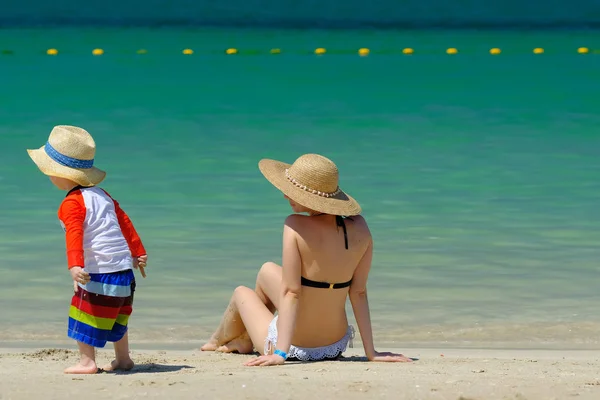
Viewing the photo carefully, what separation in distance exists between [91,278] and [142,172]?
784 cm

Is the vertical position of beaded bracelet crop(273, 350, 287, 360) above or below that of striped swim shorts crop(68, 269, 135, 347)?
below

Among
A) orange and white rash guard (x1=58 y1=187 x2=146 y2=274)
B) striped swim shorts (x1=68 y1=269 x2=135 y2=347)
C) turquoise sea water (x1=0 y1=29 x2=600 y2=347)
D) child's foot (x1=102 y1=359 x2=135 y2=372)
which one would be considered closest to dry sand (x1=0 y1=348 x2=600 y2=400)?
child's foot (x1=102 y1=359 x2=135 y2=372)

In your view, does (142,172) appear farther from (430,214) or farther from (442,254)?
(442,254)

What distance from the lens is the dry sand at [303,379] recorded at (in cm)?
379

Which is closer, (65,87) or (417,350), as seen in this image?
(417,350)

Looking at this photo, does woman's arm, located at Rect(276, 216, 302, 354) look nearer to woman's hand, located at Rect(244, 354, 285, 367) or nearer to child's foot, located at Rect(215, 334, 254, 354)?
woman's hand, located at Rect(244, 354, 285, 367)

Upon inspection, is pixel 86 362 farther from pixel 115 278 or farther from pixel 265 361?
pixel 265 361

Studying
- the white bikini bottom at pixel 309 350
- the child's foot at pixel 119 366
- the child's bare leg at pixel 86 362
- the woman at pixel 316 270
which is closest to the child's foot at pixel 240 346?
the woman at pixel 316 270

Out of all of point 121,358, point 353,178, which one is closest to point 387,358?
point 121,358

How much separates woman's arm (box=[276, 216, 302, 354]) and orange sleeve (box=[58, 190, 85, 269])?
86 cm

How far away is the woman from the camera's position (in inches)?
180

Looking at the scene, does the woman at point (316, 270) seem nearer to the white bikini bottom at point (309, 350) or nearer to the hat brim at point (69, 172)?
the white bikini bottom at point (309, 350)

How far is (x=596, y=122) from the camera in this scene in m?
16.6

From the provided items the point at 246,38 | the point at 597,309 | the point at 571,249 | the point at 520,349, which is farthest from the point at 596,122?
the point at 246,38
